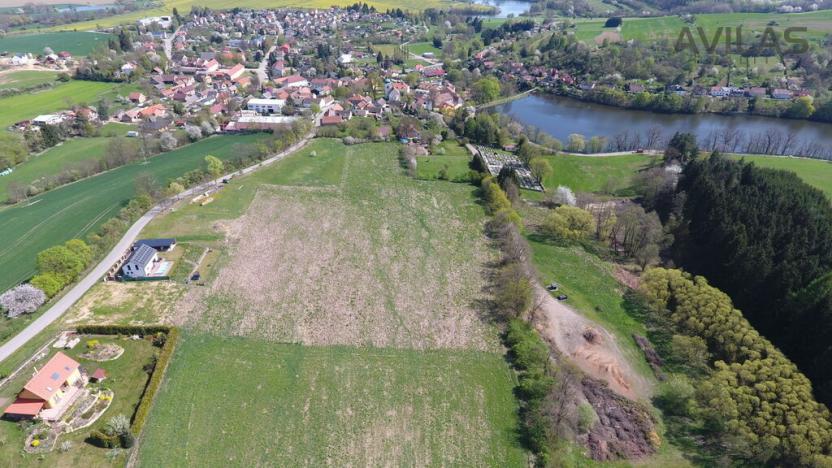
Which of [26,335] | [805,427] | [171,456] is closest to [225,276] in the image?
[26,335]


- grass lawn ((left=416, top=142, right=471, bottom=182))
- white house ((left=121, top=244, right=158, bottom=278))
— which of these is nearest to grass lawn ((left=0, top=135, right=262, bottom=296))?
white house ((left=121, top=244, right=158, bottom=278))

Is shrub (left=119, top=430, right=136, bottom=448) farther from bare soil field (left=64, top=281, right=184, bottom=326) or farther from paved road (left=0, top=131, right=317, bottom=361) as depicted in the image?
paved road (left=0, top=131, right=317, bottom=361)

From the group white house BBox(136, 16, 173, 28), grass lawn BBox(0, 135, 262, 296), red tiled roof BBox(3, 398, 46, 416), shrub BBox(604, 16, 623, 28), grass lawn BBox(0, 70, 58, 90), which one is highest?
white house BBox(136, 16, 173, 28)

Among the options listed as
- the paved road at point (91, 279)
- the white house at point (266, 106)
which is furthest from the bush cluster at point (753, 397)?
the white house at point (266, 106)

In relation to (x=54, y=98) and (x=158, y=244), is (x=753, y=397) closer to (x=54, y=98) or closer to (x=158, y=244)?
(x=158, y=244)

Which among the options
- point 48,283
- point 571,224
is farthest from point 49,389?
point 571,224

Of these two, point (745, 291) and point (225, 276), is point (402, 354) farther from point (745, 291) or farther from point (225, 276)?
point (745, 291)
